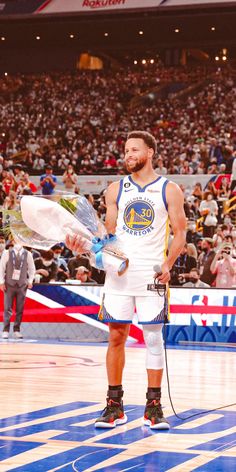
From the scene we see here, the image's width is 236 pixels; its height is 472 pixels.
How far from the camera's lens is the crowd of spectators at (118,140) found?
59.3ft

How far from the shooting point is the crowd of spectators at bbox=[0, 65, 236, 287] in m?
18.1

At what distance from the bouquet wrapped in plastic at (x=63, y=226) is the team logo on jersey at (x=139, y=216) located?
0.22 metres

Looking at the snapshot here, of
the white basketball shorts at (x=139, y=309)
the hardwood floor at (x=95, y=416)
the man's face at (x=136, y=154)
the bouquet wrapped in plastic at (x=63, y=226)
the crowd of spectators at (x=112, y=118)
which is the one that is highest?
the crowd of spectators at (x=112, y=118)

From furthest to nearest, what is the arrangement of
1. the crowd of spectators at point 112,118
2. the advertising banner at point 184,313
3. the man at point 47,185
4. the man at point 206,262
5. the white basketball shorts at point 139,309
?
1. the crowd of spectators at point 112,118
2. the man at point 47,185
3. the man at point 206,262
4. the advertising banner at point 184,313
5. the white basketball shorts at point 139,309

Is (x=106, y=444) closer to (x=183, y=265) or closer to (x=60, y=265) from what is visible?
(x=183, y=265)

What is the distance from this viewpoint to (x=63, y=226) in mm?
6387

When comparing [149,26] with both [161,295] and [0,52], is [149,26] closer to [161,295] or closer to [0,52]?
[0,52]

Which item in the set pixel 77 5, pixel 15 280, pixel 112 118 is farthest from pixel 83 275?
pixel 77 5

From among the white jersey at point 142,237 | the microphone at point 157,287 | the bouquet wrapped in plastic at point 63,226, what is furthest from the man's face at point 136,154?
the microphone at point 157,287

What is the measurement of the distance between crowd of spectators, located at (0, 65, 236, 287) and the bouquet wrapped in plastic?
10514 mm

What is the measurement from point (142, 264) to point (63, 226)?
672 millimetres

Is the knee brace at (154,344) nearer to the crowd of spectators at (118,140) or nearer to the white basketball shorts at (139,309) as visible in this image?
the white basketball shorts at (139,309)

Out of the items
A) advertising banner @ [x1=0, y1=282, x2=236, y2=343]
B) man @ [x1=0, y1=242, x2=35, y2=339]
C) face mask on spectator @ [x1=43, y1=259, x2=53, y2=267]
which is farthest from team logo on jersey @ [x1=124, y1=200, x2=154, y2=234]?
face mask on spectator @ [x1=43, y1=259, x2=53, y2=267]

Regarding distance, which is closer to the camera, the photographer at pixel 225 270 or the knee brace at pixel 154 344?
the knee brace at pixel 154 344
